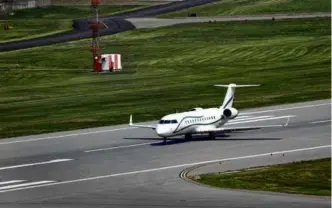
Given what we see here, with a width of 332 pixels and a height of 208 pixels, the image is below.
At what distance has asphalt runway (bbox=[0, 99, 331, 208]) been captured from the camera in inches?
2953

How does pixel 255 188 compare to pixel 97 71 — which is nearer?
pixel 255 188

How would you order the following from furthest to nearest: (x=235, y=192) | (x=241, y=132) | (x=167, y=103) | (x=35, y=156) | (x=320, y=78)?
(x=320, y=78) < (x=167, y=103) < (x=241, y=132) < (x=35, y=156) < (x=235, y=192)

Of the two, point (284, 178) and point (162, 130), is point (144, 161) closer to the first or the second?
point (162, 130)

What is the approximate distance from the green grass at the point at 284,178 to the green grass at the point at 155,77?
3110cm

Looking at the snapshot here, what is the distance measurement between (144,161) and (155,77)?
196 feet

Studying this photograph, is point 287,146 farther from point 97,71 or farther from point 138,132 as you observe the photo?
point 97,71

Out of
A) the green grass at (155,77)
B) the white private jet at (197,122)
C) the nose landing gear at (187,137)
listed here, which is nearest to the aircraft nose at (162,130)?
the white private jet at (197,122)

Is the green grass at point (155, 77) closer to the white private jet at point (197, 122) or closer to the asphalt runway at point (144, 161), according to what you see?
the asphalt runway at point (144, 161)

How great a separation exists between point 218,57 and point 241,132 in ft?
212

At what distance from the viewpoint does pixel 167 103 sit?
413 feet

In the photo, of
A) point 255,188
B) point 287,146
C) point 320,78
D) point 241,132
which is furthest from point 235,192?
point 320,78

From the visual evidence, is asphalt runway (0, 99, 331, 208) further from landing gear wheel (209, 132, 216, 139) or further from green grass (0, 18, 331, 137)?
green grass (0, 18, 331, 137)

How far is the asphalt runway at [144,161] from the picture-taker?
75.0 meters

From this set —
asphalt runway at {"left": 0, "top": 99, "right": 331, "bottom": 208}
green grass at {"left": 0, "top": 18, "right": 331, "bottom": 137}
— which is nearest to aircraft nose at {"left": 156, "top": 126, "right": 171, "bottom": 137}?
asphalt runway at {"left": 0, "top": 99, "right": 331, "bottom": 208}
